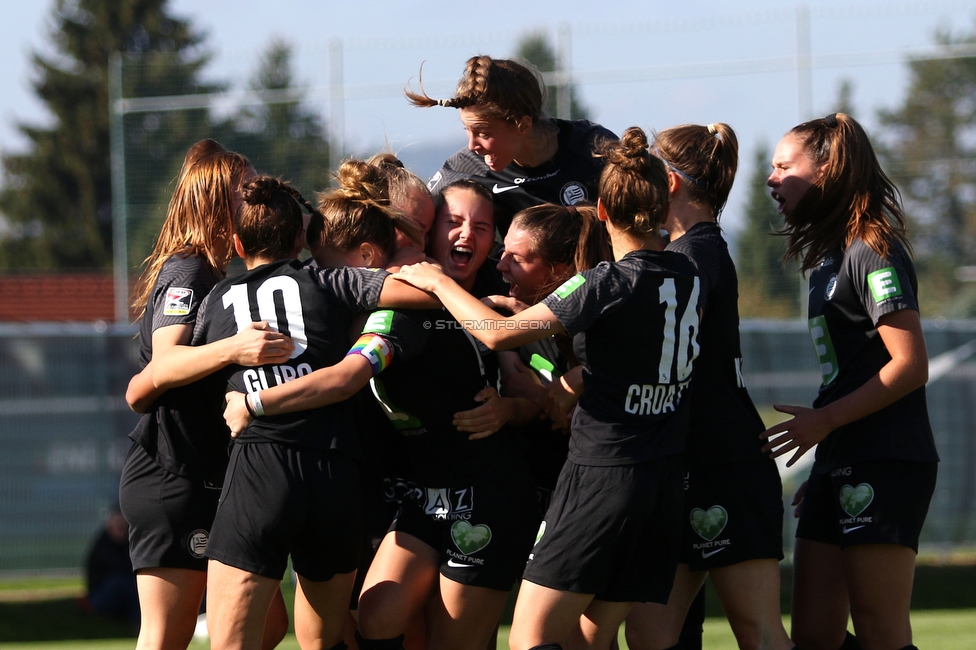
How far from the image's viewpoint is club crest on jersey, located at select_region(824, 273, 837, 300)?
3.59 m

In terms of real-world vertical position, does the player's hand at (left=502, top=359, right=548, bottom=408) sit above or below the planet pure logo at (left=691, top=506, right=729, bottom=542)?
above

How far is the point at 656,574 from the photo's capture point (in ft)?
10.6

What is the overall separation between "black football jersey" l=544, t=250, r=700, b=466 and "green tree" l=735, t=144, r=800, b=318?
27.2 feet

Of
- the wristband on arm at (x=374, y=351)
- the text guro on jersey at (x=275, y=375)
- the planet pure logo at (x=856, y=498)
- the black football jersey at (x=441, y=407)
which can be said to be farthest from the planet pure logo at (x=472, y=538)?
the planet pure logo at (x=856, y=498)

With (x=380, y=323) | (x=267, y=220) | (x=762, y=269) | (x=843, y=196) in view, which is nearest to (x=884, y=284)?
(x=843, y=196)

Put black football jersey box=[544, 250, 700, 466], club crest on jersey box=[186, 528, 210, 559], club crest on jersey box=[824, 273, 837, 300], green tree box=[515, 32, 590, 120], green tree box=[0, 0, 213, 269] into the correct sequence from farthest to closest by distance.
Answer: green tree box=[0, 0, 213, 269] → green tree box=[515, 32, 590, 120] → club crest on jersey box=[824, 273, 837, 300] → club crest on jersey box=[186, 528, 210, 559] → black football jersey box=[544, 250, 700, 466]

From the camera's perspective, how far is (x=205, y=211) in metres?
3.56

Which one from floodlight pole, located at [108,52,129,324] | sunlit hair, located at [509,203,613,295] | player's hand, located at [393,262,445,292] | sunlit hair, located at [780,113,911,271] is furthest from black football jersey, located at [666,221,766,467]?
floodlight pole, located at [108,52,129,324]

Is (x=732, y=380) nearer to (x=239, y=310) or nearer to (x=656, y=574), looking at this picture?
(x=656, y=574)

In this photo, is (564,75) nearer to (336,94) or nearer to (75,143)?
(336,94)

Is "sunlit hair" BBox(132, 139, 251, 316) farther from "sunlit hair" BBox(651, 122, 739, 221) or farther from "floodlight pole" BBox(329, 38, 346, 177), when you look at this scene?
"floodlight pole" BBox(329, 38, 346, 177)

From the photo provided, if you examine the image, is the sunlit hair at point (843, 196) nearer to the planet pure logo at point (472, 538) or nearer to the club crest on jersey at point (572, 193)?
the club crest on jersey at point (572, 193)

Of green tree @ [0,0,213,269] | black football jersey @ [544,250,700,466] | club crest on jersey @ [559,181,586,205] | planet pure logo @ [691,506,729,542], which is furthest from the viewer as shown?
green tree @ [0,0,213,269]

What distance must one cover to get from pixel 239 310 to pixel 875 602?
220cm
